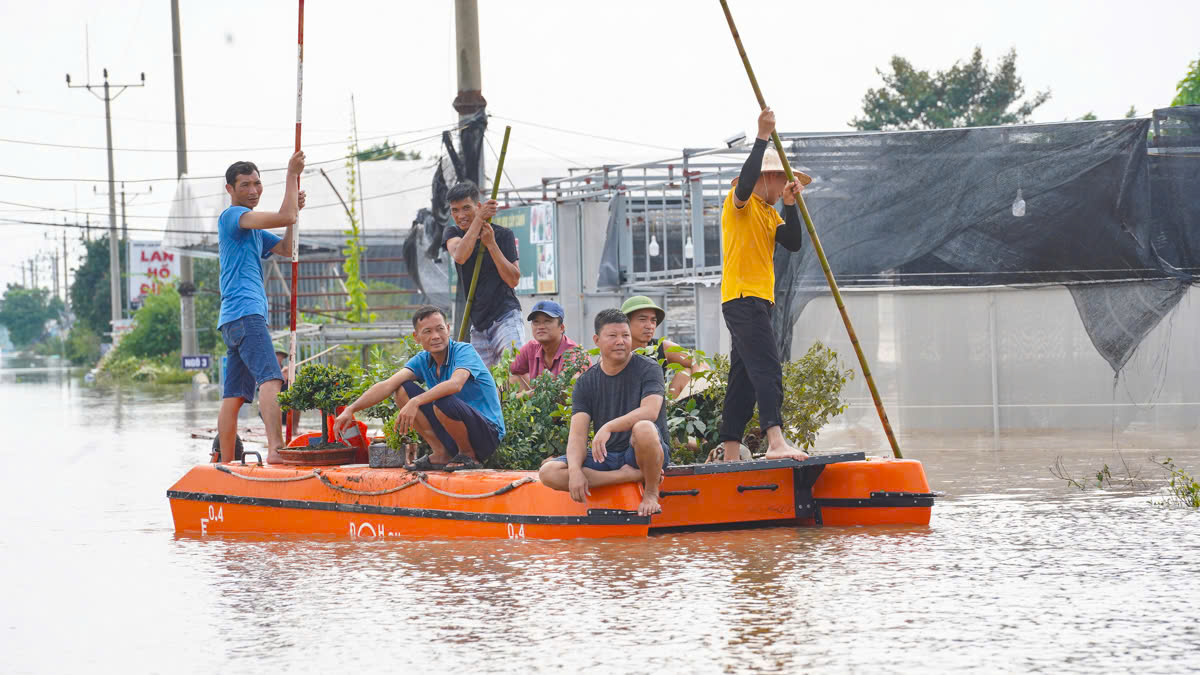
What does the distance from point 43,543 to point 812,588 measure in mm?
5328

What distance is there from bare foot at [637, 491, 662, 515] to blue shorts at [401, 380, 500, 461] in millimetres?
1398

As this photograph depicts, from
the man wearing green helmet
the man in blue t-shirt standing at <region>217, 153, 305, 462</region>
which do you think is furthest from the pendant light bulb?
the man in blue t-shirt standing at <region>217, 153, 305, 462</region>

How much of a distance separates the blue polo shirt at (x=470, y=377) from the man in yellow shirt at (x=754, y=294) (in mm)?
1430

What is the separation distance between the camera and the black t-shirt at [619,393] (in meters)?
8.21

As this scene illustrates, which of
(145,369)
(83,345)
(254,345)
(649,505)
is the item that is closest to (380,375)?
(254,345)

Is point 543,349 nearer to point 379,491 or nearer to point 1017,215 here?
point 379,491

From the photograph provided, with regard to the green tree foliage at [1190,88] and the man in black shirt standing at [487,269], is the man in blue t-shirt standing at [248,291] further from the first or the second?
the green tree foliage at [1190,88]

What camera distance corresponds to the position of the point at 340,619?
6250mm

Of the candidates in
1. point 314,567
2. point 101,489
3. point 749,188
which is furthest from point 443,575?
point 101,489

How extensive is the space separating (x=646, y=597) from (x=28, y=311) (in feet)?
543

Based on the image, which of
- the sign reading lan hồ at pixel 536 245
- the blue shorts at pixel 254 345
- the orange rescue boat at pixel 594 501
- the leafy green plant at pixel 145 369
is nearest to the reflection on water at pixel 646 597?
the orange rescue boat at pixel 594 501

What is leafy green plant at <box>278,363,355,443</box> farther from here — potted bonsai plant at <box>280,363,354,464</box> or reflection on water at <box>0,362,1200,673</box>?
reflection on water at <box>0,362,1200,673</box>

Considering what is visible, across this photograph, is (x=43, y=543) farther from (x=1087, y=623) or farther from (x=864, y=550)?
(x=1087, y=623)

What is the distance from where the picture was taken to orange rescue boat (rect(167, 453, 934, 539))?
8.27 metres
